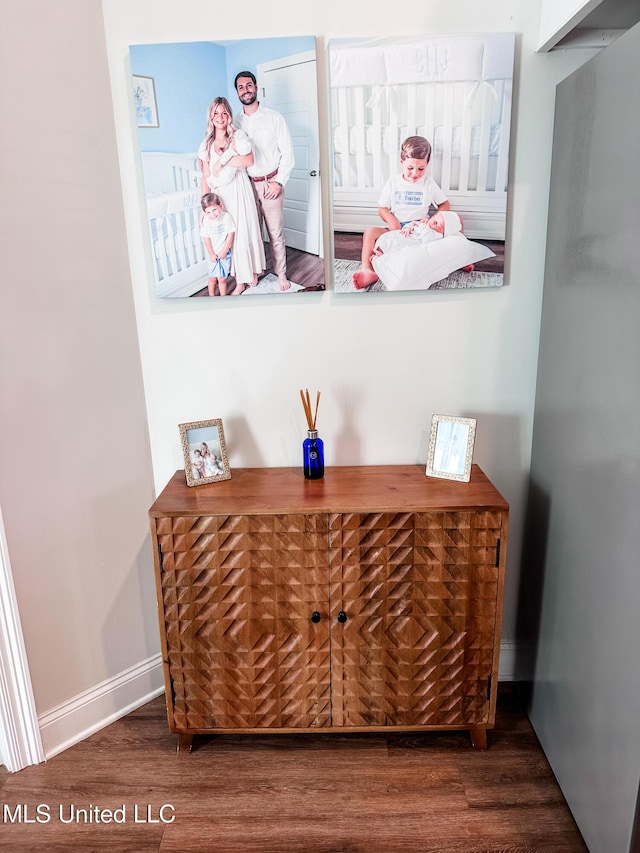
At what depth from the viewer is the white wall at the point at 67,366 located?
1576 mm

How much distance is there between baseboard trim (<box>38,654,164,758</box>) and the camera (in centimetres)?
182

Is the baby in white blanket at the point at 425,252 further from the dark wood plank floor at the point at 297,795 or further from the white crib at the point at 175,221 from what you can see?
the dark wood plank floor at the point at 297,795

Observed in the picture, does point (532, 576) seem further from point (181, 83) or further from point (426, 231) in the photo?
point (181, 83)

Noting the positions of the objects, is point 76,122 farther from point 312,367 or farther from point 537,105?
point 537,105

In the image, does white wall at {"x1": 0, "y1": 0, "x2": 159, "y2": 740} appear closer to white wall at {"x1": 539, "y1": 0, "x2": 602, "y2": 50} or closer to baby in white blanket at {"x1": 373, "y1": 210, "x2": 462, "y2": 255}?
baby in white blanket at {"x1": 373, "y1": 210, "x2": 462, "y2": 255}

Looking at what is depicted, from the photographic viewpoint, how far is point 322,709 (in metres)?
1.74

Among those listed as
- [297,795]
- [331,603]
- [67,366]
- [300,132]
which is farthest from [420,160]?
[297,795]

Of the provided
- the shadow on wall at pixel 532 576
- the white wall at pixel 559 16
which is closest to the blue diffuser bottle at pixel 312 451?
the shadow on wall at pixel 532 576

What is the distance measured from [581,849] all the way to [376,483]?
1.08 m

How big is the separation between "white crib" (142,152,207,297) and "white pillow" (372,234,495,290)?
575mm

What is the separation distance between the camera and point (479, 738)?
177cm

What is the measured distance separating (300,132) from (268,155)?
0.12 meters

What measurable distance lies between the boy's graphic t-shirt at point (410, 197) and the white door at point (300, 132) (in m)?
0.22

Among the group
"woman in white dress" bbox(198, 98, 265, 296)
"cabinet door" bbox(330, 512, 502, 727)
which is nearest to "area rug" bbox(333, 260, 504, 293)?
"woman in white dress" bbox(198, 98, 265, 296)
